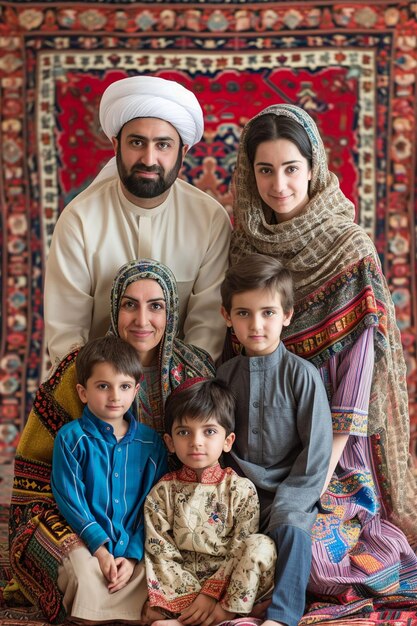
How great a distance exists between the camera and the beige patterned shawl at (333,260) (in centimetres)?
369

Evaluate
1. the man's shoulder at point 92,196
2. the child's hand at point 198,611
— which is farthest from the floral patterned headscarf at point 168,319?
the child's hand at point 198,611

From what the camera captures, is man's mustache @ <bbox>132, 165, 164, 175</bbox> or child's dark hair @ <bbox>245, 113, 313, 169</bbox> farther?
man's mustache @ <bbox>132, 165, 164, 175</bbox>

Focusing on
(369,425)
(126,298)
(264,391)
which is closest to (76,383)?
(126,298)

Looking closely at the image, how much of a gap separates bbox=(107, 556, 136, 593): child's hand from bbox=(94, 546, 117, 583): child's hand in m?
0.02

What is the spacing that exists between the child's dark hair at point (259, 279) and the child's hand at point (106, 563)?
80 cm

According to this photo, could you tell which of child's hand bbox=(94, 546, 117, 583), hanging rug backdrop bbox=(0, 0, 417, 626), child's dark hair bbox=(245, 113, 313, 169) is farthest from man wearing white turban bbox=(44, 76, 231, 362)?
hanging rug backdrop bbox=(0, 0, 417, 626)

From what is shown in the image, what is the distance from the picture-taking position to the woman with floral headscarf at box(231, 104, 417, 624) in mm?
3609

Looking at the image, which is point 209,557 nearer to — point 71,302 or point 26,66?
point 71,302

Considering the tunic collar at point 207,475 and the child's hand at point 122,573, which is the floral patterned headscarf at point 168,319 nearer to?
the tunic collar at point 207,475

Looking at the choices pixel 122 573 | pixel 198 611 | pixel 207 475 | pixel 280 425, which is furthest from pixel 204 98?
pixel 198 611

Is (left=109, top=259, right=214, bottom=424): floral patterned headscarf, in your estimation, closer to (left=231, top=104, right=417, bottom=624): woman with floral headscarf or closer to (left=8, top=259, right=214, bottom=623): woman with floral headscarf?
(left=8, top=259, right=214, bottom=623): woman with floral headscarf

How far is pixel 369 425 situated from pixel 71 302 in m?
1.09

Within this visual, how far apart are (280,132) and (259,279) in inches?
20.9

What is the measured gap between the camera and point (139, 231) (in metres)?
3.98
